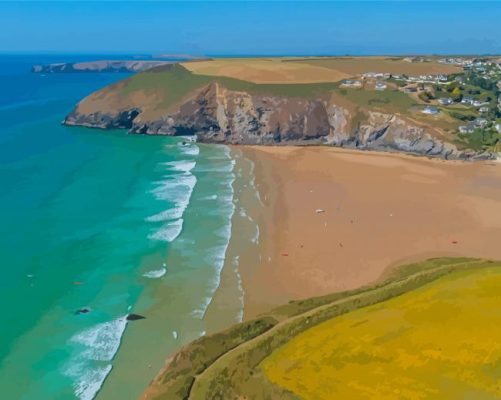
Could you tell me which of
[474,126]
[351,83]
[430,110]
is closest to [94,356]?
[474,126]

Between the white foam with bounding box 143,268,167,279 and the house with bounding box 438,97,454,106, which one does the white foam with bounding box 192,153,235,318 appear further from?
the house with bounding box 438,97,454,106

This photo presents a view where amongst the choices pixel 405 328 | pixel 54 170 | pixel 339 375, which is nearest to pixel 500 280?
pixel 405 328

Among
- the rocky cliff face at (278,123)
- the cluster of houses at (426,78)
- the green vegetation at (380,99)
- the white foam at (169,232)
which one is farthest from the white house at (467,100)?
the white foam at (169,232)

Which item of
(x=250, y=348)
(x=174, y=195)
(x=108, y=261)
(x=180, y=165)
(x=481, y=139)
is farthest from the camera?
(x=481, y=139)

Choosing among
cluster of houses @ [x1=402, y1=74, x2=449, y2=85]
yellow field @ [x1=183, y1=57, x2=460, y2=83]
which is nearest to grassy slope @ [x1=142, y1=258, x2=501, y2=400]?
yellow field @ [x1=183, y1=57, x2=460, y2=83]

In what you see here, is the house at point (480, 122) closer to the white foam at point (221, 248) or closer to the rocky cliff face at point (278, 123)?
the rocky cliff face at point (278, 123)

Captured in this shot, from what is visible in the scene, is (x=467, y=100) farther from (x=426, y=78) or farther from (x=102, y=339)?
(x=102, y=339)
